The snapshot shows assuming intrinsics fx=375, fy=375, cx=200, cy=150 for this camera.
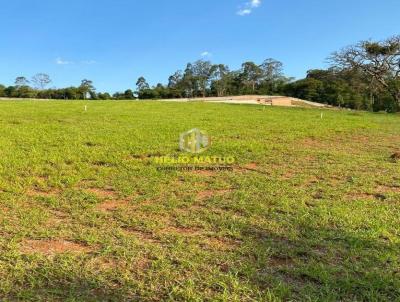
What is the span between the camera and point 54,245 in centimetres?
293

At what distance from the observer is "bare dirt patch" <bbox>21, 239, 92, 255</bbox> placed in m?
2.83

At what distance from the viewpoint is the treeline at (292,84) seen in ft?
96.5

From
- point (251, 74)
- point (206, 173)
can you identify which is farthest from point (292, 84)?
point (206, 173)

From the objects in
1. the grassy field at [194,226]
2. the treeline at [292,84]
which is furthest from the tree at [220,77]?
the grassy field at [194,226]

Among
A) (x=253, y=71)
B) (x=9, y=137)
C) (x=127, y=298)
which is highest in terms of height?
(x=253, y=71)

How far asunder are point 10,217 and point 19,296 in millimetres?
1375

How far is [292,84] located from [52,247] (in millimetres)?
57462

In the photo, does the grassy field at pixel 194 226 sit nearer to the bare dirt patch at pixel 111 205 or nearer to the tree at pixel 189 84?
the bare dirt patch at pixel 111 205

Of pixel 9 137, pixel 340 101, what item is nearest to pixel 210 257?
pixel 9 137

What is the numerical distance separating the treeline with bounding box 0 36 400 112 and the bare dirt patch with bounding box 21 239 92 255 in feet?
99.3

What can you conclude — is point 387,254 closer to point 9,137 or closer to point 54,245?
point 54,245

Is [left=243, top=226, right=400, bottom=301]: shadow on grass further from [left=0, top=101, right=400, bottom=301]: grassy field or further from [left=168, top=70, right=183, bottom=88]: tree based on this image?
[left=168, top=70, right=183, bottom=88]: tree

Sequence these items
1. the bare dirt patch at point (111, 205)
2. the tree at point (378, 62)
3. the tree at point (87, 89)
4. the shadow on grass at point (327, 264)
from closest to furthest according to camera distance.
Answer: the shadow on grass at point (327, 264), the bare dirt patch at point (111, 205), the tree at point (378, 62), the tree at point (87, 89)

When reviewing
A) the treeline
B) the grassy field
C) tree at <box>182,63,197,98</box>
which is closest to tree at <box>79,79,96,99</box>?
the treeline
